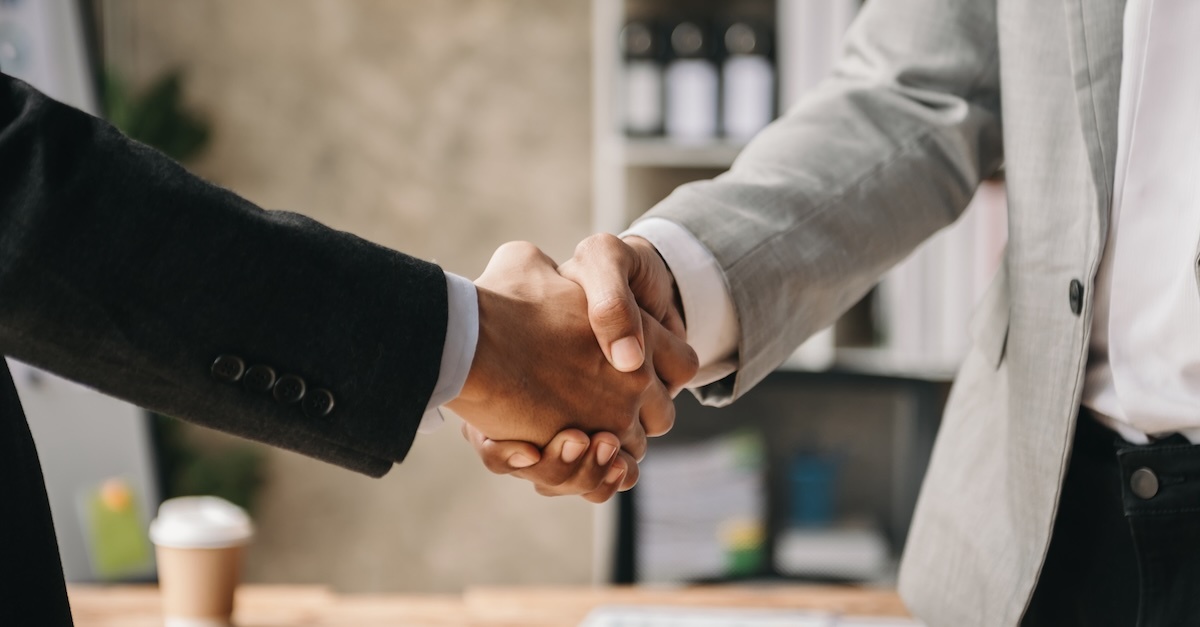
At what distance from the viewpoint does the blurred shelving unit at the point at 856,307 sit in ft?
8.34

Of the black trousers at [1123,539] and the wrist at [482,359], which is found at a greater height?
the wrist at [482,359]

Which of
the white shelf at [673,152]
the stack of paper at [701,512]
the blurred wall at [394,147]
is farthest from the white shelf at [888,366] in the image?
the blurred wall at [394,147]

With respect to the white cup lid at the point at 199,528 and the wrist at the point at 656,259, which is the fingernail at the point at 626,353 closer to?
the wrist at the point at 656,259

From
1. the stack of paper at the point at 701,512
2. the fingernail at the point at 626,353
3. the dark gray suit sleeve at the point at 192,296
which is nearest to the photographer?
the dark gray suit sleeve at the point at 192,296

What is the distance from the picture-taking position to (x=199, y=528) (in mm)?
1247

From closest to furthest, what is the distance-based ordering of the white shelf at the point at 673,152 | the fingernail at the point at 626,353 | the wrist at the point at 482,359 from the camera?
the wrist at the point at 482,359 → the fingernail at the point at 626,353 → the white shelf at the point at 673,152

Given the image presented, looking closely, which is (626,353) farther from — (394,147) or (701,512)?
(394,147)

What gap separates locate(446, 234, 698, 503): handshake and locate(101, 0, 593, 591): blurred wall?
2.09m

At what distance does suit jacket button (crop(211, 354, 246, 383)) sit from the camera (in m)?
0.82

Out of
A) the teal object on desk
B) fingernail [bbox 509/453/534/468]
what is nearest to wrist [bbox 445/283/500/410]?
fingernail [bbox 509/453/534/468]

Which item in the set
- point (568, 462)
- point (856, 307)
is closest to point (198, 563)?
point (568, 462)

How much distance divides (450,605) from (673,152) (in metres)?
1.50

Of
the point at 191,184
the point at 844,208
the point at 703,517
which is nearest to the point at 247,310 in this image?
the point at 191,184

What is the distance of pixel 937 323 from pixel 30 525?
221cm
